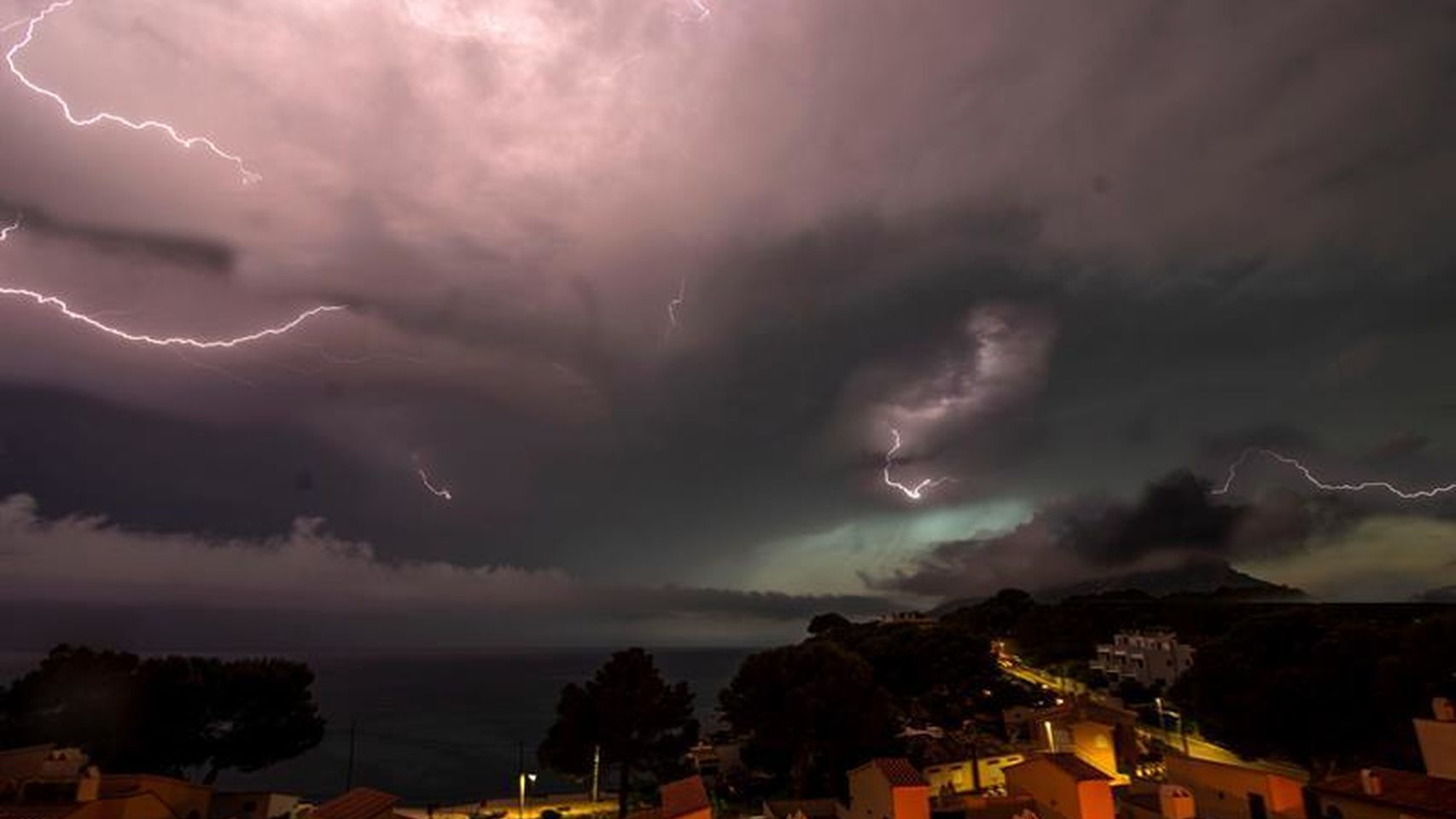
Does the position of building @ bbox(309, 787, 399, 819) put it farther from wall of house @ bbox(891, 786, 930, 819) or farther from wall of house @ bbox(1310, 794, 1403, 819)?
wall of house @ bbox(1310, 794, 1403, 819)

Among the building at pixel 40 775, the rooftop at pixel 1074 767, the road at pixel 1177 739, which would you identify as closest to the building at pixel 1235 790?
the road at pixel 1177 739

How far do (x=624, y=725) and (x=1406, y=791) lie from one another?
29.7m

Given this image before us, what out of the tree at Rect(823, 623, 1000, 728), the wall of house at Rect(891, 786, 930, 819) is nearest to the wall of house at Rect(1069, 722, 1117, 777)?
the tree at Rect(823, 623, 1000, 728)

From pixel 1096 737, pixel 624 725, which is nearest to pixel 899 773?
pixel 624 725

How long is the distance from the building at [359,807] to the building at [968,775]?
23.0 meters

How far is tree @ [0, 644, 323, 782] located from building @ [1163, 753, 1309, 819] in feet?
126

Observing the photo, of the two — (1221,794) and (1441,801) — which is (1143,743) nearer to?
(1221,794)

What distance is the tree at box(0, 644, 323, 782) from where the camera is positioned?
3466 centimetres

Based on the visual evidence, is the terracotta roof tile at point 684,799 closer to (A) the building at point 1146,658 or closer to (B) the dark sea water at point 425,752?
(A) the building at point 1146,658

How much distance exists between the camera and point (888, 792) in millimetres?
24625

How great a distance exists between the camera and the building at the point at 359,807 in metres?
21.4

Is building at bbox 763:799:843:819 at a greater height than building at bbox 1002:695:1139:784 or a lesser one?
lesser

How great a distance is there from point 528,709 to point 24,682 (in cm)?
12827

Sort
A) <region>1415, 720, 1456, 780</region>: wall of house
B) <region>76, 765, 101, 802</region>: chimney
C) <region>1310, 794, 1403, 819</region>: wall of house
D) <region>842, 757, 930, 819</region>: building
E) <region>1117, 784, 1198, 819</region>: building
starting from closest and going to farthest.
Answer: <region>1310, 794, 1403, 819</region>: wall of house
<region>76, 765, 101, 802</region>: chimney
<region>1117, 784, 1198, 819</region>: building
<region>842, 757, 930, 819</region>: building
<region>1415, 720, 1456, 780</region>: wall of house
